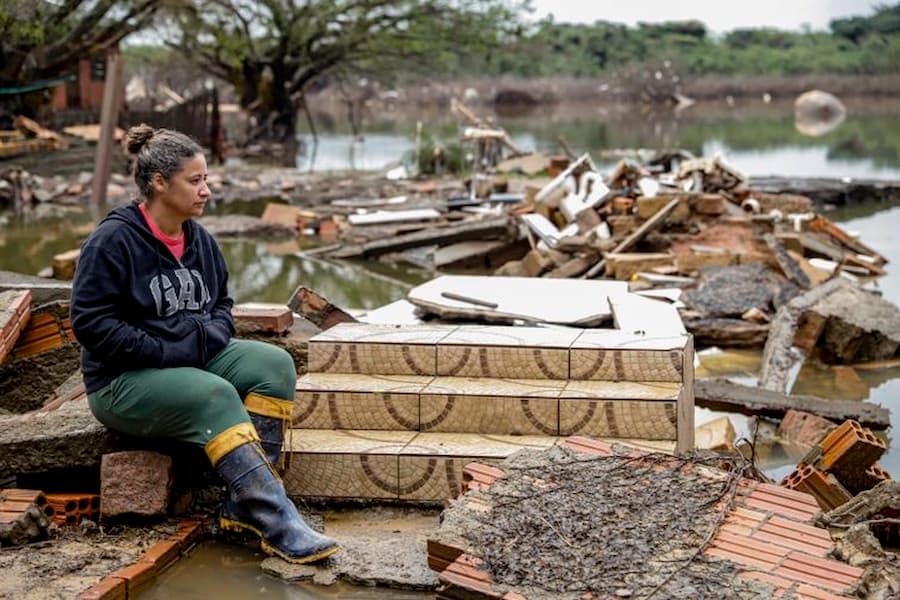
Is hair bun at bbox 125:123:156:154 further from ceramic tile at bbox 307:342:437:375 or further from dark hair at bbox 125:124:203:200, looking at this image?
ceramic tile at bbox 307:342:437:375

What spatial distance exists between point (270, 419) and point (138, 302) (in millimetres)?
650

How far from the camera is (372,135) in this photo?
41062 millimetres

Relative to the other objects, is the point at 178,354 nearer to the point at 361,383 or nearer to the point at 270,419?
the point at 270,419

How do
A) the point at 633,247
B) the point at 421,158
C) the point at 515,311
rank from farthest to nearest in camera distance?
1. the point at 421,158
2. the point at 633,247
3. the point at 515,311

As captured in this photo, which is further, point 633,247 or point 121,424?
point 633,247

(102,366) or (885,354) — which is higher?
(102,366)

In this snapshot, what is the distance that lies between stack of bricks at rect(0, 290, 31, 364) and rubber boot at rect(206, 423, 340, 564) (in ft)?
5.34

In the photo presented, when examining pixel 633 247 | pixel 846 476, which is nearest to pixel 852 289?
pixel 633 247

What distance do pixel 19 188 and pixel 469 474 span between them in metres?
16.1

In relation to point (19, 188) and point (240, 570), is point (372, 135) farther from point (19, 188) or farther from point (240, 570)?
point (240, 570)

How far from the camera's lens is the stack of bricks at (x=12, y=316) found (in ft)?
17.3

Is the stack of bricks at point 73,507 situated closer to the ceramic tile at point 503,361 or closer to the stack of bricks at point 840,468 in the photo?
the ceramic tile at point 503,361

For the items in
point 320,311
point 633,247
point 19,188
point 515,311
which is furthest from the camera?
point 19,188

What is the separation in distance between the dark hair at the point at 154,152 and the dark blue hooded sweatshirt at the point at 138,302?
0.41ft
